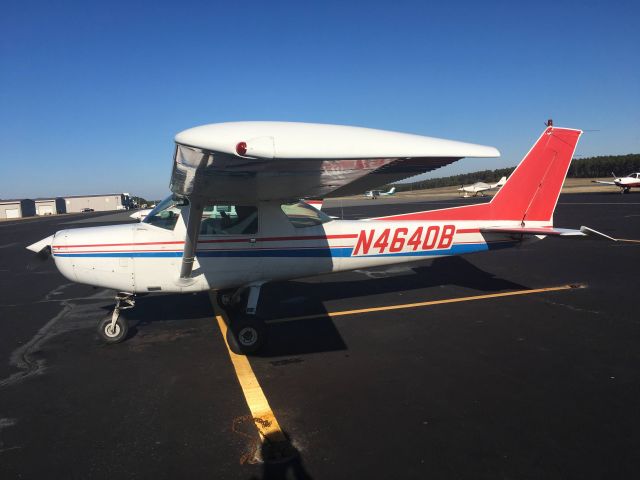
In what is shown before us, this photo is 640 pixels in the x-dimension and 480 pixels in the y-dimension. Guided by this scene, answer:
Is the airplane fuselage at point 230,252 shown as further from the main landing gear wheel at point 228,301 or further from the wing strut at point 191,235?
the main landing gear wheel at point 228,301

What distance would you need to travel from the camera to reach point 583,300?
6.84 m

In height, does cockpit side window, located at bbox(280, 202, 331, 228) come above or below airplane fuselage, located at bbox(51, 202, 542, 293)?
above

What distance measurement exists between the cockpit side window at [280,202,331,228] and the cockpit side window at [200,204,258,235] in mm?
457

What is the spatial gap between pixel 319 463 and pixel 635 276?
27.0 feet

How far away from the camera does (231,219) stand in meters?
5.60

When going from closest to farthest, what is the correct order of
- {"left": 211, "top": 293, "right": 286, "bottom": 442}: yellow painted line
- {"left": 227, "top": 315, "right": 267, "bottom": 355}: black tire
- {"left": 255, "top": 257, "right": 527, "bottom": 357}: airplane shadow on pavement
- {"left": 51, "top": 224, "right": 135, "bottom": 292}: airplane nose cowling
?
{"left": 211, "top": 293, "right": 286, "bottom": 442}: yellow painted line → {"left": 227, "top": 315, "right": 267, "bottom": 355}: black tire → {"left": 51, "top": 224, "right": 135, "bottom": 292}: airplane nose cowling → {"left": 255, "top": 257, "right": 527, "bottom": 357}: airplane shadow on pavement

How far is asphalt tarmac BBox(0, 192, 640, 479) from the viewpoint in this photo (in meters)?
3.00

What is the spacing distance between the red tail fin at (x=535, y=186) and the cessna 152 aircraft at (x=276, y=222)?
0.02 meters

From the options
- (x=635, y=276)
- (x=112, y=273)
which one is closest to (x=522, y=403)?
(x=112, y=273)

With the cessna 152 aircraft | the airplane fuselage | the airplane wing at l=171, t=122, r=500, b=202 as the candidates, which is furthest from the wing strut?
the airplane wing at l=171, t=122, r=500, b=202

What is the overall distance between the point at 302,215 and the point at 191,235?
1631 mm

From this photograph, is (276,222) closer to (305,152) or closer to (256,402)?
(256,402)

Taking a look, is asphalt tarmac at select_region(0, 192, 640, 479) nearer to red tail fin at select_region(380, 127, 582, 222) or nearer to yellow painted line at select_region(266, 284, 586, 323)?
yellow painted line at select_region(266, 284, 586, 323)

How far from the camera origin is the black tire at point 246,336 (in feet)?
16.5
